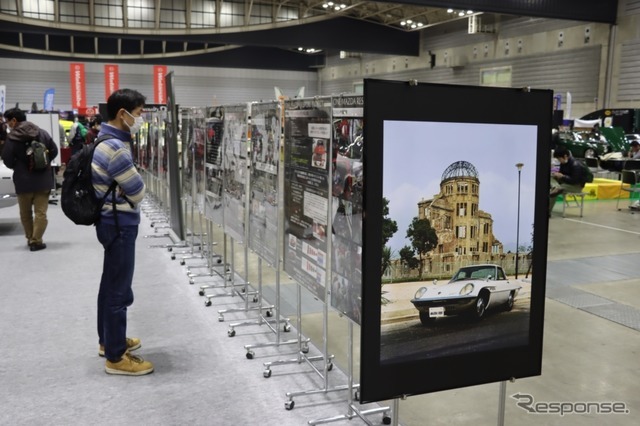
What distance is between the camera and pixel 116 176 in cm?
349

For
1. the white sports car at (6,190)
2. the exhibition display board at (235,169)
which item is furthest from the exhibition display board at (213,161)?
the white sports car at (6,190)

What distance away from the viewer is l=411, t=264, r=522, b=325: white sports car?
247cm

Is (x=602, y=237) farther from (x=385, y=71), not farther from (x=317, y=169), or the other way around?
(x=385, y=71)

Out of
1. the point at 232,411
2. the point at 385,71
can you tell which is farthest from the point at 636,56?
the point at 232,411

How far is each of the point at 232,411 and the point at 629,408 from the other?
94.5 inches

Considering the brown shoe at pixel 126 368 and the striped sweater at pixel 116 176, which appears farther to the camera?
the brown shoe at pixel 126 368

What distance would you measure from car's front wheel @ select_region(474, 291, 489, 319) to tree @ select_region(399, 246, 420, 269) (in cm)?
33

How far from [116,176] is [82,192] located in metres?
0.24

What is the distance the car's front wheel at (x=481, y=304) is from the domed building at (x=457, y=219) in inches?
6.0

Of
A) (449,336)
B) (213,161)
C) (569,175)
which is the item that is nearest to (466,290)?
(449,336)

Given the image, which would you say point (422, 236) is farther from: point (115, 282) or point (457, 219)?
point (115, 282)

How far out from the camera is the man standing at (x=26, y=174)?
7137 millimetres

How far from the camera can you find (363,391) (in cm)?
238

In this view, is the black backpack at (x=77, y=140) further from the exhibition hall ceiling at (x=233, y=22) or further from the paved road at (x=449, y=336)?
the paved road at (x=449, y=336)
